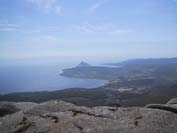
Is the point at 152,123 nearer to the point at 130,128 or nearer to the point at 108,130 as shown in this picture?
the point at 130,128

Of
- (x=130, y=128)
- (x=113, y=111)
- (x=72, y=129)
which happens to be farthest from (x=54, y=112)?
(x=130, y=128)

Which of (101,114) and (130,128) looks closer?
(130,128)

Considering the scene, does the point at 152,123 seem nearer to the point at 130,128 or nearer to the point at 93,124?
the point at 130,128

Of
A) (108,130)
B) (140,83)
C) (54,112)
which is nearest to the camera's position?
(108,130)

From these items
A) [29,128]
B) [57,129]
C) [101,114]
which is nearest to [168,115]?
[101,114]

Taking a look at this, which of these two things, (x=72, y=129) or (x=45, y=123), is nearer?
(x=72, y=129)

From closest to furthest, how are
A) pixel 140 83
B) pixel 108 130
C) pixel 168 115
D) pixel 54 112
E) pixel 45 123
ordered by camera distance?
pixel 108 130 → pixel 45 123 → pixel 168 115 → pixel 54 112 → pixel 140 83
